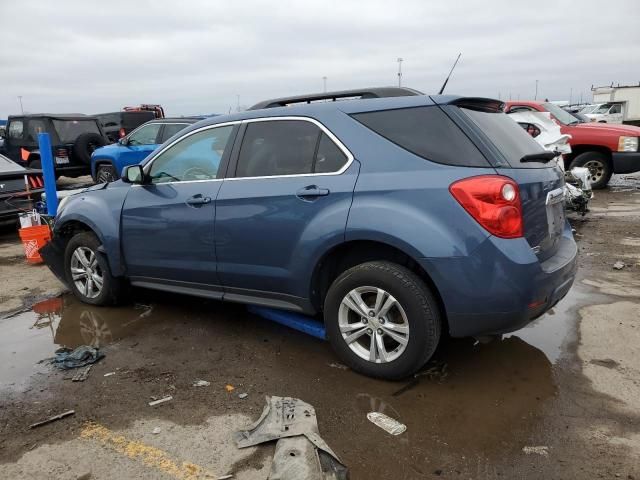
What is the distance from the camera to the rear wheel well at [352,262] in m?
3.25

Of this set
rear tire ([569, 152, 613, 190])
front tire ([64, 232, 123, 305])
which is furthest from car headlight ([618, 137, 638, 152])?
front tire ([64, 232, 123, 305])

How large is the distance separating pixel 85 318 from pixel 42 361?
87cm

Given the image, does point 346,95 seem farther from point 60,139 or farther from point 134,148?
point 60,139

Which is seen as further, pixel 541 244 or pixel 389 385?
pixel 389 385

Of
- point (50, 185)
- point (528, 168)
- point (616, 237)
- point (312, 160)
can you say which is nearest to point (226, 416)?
point (312, 160)

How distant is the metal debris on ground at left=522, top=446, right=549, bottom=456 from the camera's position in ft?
8.71

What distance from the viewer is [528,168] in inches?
125

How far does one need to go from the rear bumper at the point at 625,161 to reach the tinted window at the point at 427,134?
29.0 ft

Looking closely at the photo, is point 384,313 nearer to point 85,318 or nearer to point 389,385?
point 389,385

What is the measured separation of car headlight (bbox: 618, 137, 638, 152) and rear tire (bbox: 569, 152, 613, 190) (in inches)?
18.0

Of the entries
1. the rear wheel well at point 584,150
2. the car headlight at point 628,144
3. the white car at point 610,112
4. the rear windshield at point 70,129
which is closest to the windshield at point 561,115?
the rear wheel well at point 584,150

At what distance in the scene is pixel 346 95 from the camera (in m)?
3.82

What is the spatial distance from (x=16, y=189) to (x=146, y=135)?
3496 millimetres

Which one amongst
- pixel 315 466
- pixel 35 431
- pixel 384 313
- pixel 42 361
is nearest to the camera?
pixel 315 466
